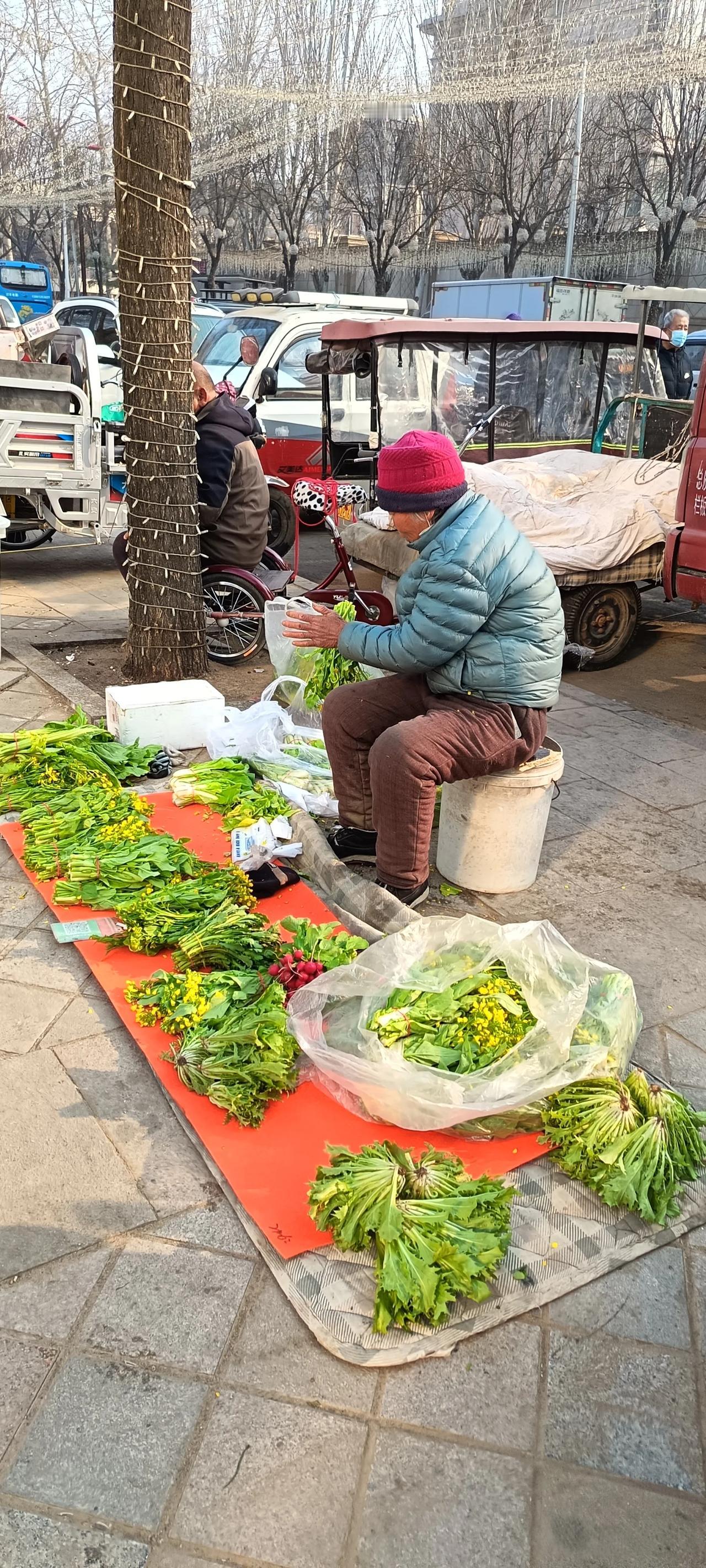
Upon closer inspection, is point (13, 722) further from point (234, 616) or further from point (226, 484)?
point (226, 484)

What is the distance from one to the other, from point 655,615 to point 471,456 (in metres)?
2.05

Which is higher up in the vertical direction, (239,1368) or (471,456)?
(471,456)

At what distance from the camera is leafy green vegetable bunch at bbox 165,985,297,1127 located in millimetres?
2838

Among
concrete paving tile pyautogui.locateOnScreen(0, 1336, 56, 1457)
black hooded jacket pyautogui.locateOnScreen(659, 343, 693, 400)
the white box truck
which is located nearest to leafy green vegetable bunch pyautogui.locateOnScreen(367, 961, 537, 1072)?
concrete paving tile pyautogui.locateOnScreen(0, 1336, 56, 1457)

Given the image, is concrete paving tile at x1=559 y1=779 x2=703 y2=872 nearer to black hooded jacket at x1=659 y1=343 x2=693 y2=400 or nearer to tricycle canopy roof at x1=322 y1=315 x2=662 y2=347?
tricycle canopy roof at x1=322 y1=315 x2=662 y2=347

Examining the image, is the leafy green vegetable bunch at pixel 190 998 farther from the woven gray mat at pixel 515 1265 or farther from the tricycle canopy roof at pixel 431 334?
the tricycle canopy roof at pixel 431 334

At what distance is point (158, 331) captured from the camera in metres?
5.56

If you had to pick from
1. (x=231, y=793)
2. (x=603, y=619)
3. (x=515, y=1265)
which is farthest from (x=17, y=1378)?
(x=603, y=619)

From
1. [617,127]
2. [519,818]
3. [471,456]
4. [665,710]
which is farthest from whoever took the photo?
[617,127]

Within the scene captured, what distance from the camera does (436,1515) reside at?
6.33 feet

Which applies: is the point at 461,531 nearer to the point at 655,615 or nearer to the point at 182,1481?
the point at 182,1481

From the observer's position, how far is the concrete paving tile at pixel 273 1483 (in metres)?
1.87

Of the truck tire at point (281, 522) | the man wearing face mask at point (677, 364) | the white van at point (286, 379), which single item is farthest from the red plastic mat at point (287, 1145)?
the man wearing face mask at point (677, 364)

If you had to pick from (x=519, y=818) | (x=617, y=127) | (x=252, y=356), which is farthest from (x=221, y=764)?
(x=617, y=127)
